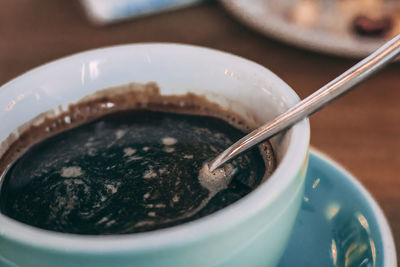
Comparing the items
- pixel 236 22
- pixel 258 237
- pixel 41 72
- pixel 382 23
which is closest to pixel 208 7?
pixel 236 22

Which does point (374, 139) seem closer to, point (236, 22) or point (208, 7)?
point (236, 22)

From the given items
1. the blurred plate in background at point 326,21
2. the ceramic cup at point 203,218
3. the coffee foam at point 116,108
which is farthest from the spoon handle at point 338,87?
the blurred plate in background at point 326,21

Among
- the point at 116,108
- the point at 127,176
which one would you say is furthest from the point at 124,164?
the point at 116,108

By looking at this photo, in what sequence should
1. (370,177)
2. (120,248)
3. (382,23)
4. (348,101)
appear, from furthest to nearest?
(382,23)
(348,101)
(370,177)
(120,248)

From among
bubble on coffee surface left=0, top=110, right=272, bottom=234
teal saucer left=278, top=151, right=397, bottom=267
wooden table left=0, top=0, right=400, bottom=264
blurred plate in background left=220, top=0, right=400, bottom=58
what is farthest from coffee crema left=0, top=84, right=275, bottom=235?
blurred plate in background left=220, top=0, right=400, bottom=58

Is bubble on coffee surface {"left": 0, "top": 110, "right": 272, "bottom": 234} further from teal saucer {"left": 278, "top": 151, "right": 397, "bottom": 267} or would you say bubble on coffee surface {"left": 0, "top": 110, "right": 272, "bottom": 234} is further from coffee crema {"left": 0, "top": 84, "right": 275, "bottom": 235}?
teal saucer {"left": 278, "top": 151, "right": 397, "bottom": 267}
